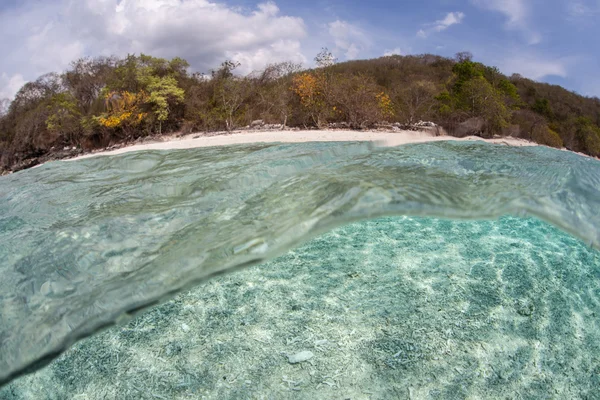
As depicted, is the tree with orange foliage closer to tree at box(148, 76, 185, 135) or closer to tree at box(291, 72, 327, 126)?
tree at box(148, 76, 185, 135)

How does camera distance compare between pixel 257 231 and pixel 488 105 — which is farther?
pixel 488 105

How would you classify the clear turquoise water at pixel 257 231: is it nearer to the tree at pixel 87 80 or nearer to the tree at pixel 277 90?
the tree at pixel 277 90

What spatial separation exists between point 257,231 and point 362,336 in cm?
125

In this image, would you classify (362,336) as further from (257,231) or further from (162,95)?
(162,95)

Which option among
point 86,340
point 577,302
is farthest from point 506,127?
point 86,340

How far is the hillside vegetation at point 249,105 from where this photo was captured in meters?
16.0

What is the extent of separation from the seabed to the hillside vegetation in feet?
39.6

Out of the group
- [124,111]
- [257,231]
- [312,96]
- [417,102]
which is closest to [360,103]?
[312,96]

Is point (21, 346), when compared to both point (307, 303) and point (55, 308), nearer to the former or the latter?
point (55, 308)

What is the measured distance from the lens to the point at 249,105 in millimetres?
19266

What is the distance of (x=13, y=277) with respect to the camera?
3.05 meters

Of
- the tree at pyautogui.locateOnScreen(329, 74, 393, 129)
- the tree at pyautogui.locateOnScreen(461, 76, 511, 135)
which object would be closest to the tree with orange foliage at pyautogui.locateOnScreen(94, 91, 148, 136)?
the tree at pyautogui.locateOnScreen(329, 74, 393, 129)

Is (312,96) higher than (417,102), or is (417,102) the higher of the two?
(312,96)

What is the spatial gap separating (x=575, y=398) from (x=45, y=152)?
24.6 m
